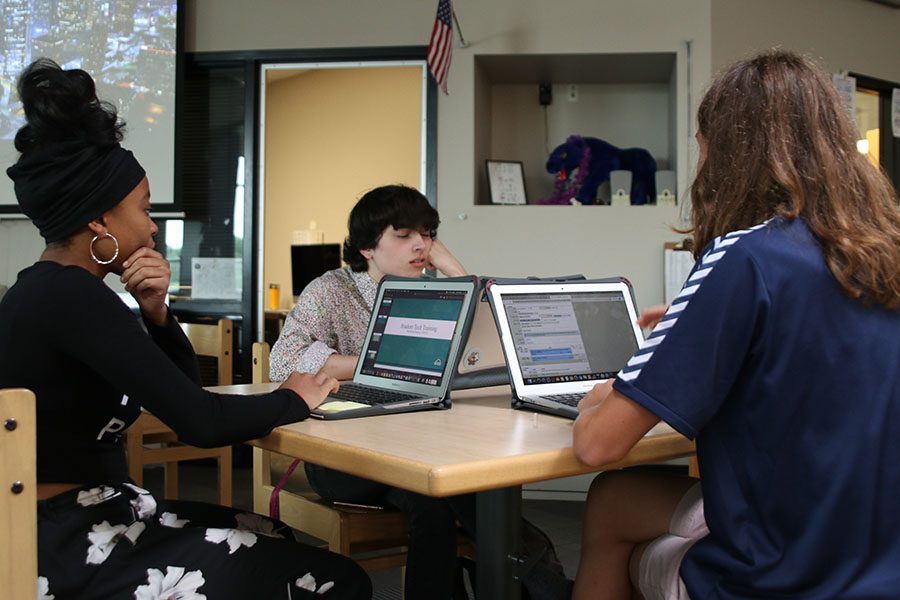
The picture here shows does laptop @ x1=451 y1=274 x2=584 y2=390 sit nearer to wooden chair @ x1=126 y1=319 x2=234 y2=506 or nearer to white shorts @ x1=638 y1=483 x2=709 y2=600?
white shorts @ x1=638 y1=483 x2=709 y2=600

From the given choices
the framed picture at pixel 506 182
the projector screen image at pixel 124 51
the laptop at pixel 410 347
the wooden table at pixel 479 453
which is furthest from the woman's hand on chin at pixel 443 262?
the projector screen image at pixel 124 51

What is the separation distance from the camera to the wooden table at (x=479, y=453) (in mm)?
1174

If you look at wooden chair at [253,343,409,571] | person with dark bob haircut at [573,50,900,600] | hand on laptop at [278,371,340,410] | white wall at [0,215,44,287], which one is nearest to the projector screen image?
white wall at [0,215,44,287]

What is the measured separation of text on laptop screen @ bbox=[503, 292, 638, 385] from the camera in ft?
5.91

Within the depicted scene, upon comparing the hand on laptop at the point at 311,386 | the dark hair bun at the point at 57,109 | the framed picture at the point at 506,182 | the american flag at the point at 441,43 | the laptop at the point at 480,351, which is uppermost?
the american flag at the point at 441,43

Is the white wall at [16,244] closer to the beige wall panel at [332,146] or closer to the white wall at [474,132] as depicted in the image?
the white wall at [474,132]

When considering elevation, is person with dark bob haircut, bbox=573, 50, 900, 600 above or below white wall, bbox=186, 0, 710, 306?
below

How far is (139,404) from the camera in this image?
1.42 metres

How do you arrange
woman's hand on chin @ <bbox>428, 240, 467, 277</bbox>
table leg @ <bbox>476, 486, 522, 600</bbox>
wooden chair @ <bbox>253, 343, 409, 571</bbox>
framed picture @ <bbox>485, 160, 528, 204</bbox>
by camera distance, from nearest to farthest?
1. table leg @ <bbox>476, 486, 522, 600</bbox>
2. wooden chair @ <bbox>253, 343, 409, 571</bbox>
3. woman's hand on chin @ <bbox>428, 240, 467, 277</bbox>
4. framed picture @ <bbox>485, 160, 528, 204</bbox>

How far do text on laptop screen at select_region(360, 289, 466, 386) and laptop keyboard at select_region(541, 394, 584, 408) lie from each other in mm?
223

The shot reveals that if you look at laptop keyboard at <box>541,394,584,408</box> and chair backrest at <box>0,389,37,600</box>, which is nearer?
chair backrest at <box>0,389,37,600</box>

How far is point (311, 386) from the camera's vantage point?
1659 mm

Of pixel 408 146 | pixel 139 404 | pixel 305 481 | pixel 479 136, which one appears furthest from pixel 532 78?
pixel 139 404

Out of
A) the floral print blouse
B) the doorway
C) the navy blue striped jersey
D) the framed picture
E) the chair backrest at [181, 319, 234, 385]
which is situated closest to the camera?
the navy blue striped jersey
